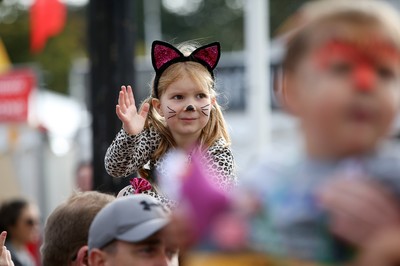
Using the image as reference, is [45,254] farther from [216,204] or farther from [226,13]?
[226,13]

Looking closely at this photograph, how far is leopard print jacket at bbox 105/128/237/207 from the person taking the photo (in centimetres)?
413

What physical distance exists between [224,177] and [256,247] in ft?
5.70

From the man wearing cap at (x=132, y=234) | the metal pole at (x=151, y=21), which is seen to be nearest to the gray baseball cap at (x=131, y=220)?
the man wearing cap at (x=132, y=234)

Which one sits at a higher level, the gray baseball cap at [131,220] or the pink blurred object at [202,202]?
the pink blurred object at [202,202]

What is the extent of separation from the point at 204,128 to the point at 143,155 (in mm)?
257

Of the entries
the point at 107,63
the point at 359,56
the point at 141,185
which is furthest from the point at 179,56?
the point at 107,63

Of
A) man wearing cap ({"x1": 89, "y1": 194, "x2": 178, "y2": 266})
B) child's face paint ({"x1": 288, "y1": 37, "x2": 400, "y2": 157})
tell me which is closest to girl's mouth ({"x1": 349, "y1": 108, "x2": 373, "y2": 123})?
child's face paint ({"x1": 288, "y1": 37, "x2": 400, "y2": 157})

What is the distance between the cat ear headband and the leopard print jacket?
0.26 meters

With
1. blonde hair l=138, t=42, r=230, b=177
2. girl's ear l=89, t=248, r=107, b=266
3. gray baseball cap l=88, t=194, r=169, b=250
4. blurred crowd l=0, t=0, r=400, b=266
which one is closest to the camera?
blurred crowd l=0, t=0, r=400, b=266

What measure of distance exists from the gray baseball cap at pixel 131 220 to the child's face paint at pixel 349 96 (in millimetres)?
1278

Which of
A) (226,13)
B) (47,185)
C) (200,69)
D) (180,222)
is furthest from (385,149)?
(226,13)

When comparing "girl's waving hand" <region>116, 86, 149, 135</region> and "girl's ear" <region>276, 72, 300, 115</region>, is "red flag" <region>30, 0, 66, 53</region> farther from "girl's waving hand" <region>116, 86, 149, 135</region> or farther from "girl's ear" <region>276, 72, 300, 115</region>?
"girl's ear" <region>276, 72, 300, 115</region>

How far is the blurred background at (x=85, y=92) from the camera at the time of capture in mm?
6625

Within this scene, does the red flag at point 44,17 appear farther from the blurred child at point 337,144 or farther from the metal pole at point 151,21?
the metal pole at point 151,21
